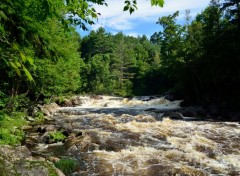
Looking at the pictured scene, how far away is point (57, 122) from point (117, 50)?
65475 mm

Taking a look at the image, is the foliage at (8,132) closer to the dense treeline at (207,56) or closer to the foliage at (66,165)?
the foliage at (66,165)

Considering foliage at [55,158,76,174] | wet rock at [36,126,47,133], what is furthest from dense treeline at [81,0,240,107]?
foliage at [55,158,76,174]

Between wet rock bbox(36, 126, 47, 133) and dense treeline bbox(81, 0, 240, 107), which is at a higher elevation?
dense treeline bbox(81, 0, 240, 107)

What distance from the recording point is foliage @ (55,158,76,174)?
11524 mm

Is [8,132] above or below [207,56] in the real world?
below

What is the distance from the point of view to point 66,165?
38.6 ft

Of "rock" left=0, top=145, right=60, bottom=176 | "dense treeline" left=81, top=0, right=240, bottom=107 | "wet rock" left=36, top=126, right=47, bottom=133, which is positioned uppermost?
"dense treeline" left=81, top=0, right=240, bottom=107

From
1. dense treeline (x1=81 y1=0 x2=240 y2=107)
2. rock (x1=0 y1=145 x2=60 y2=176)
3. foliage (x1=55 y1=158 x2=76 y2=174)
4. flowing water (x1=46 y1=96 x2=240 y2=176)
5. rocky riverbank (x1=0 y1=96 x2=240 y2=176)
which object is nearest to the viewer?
rock (x1=0 y1=145 x2=60 y2=176)

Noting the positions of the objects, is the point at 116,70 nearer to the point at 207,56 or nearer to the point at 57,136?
the point at 207,56

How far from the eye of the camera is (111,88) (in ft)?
219

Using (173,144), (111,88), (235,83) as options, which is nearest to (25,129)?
(173,144)

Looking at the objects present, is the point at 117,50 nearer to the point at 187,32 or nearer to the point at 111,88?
the point at 111,88

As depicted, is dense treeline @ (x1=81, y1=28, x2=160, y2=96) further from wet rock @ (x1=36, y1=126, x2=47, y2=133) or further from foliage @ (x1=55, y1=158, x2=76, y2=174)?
foliage @ (x1=55, y1=158, x2=76, y2=174)

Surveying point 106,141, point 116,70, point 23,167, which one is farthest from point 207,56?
point 116,70
